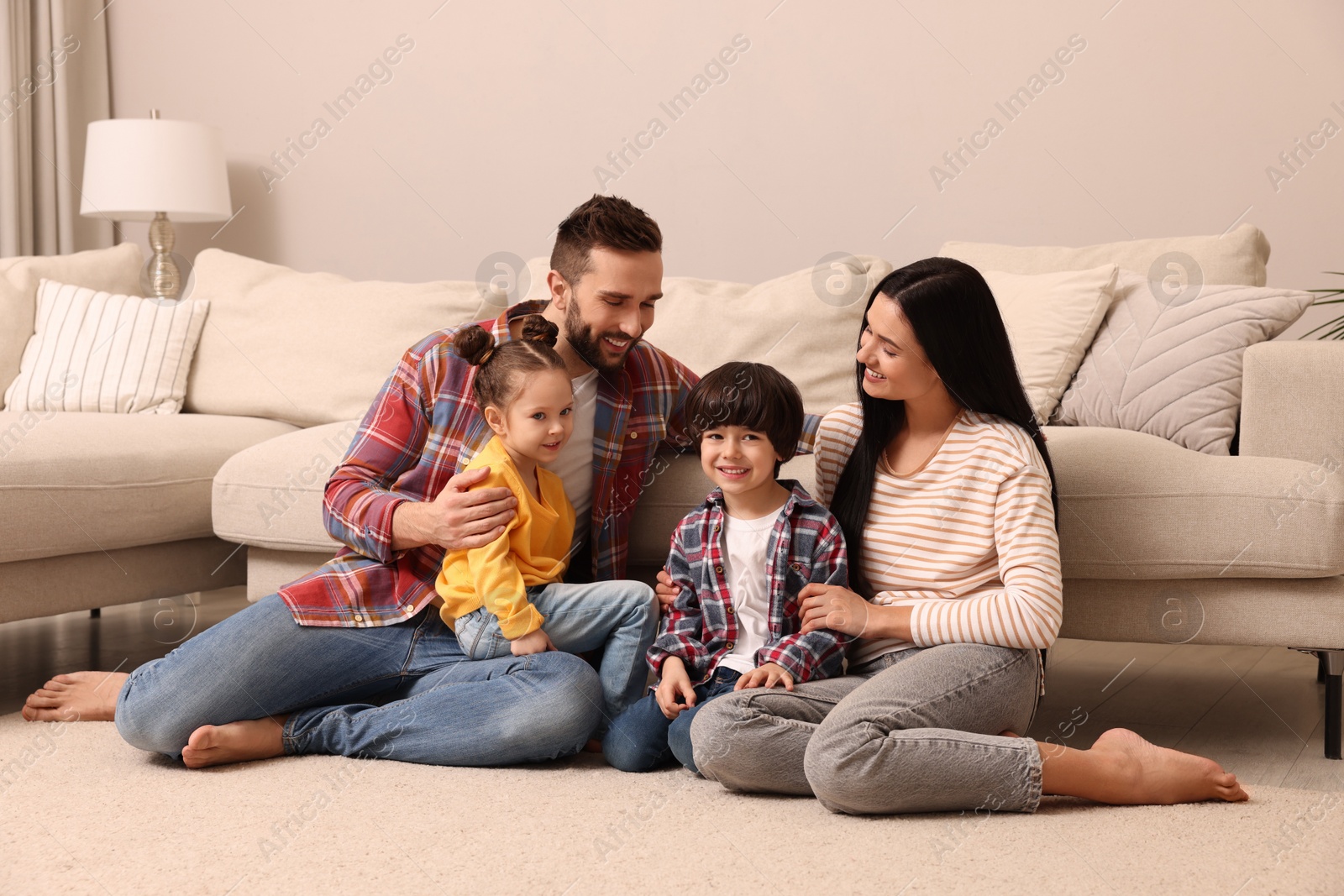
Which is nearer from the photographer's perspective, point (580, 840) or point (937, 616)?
point (580, 840)

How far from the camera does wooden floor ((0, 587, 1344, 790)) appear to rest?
1754 mm

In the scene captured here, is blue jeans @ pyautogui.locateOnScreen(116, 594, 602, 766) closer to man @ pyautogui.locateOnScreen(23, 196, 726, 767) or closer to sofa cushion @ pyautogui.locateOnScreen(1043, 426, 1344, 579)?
man @ pyautogui.locateOnScreen(23, 196, 726, 767)

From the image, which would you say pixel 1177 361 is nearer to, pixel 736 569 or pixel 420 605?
pixel 736 569

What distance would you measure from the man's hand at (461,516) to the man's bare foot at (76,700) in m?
0.64

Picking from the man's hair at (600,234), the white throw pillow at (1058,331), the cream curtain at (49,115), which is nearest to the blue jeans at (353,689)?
the man's hair at (600,234)

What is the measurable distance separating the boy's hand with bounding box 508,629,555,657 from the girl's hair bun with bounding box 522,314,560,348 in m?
0.41

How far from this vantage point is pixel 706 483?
1.88m

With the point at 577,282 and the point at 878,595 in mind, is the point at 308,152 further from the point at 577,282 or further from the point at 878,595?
the point at 878,595

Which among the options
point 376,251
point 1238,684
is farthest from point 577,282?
point 376,251

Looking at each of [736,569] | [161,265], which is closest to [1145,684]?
[736,569]

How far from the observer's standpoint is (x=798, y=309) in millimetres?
2250

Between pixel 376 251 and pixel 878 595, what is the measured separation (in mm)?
2478

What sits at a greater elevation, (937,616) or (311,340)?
(311,340)

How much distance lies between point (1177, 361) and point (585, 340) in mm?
1047
